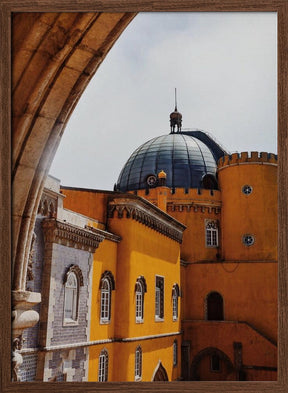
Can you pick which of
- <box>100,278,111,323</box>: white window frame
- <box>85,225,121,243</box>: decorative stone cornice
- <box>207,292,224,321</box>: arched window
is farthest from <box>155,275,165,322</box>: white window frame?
<box>207,292,224,321</box>: arched window

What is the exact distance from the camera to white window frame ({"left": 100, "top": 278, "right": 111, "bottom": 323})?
11.4 metres

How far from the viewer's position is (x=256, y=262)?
60.5 ft

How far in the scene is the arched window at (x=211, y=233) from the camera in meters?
21.0

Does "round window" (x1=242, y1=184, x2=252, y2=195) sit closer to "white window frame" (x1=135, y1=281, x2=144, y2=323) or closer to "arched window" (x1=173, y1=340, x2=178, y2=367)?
"arched window" (x1=173, y1=340, x2=178, y2=367)

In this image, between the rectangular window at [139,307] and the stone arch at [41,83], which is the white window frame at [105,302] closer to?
the rectangular window at [139,307]

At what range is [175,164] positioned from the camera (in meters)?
22.7

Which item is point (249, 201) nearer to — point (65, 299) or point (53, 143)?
point (65, 299)

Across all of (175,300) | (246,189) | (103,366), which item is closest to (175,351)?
(175,300)

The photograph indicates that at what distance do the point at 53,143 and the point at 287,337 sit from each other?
1.88 m

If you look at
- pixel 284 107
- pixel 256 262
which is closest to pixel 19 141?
pixel 284 107

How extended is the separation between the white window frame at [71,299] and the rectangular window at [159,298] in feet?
Answer: 17.0

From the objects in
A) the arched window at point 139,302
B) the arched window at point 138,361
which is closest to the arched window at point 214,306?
the arched window at point 139,302

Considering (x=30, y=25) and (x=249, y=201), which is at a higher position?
(x=249, y=201)

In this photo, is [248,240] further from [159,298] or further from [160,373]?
[160,373]
